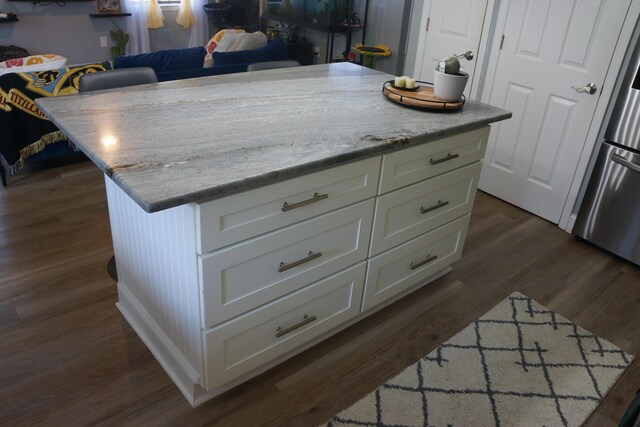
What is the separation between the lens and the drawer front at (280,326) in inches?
69.8

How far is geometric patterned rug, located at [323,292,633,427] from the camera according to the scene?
194 cm

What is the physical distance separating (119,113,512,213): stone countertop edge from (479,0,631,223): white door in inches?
59.7

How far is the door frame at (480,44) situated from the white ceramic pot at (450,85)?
1490mm

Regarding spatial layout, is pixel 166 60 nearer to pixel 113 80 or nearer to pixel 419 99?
pixel 113 80

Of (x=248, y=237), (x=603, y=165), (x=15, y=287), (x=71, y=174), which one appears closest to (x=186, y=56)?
(x=71, y=174)

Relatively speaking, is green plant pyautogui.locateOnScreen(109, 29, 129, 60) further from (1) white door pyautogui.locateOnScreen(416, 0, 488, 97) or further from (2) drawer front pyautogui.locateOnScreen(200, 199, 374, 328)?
(2) drawer front pyautogui.locateOnScreen(200, 199, 374, 328)

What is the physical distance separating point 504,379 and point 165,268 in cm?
143

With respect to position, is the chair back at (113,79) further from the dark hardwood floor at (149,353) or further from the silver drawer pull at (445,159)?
the silver drawer pull at (445,159)

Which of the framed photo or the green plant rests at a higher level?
the framed photo

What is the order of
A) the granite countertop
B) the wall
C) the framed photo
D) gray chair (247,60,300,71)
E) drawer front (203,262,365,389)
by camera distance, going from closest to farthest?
the granite countertop
drawer front (203,262,365,389)
gray chair (247,60,300,71)
the wall
the framed photo

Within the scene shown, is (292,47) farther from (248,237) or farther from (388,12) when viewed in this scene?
(248,237)

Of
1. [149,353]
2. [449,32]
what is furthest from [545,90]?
[149,353]

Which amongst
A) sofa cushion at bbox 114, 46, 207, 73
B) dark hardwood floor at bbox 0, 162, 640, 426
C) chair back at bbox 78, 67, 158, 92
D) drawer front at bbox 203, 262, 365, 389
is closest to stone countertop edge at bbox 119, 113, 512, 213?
drawer front at bbox 203, 262, 365, 389

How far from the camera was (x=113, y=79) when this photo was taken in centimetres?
251
